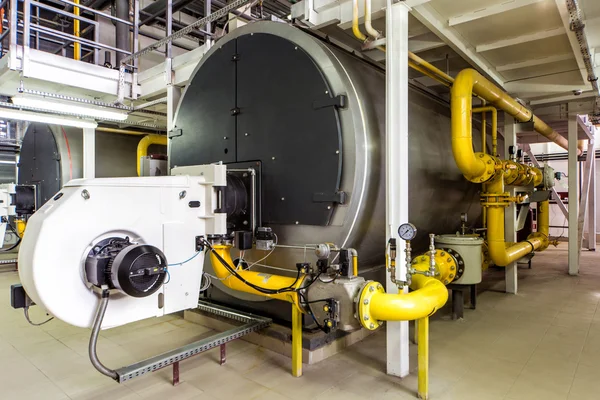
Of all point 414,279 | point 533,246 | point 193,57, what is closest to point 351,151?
point 414,279

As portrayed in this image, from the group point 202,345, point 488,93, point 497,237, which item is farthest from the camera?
point 497,237

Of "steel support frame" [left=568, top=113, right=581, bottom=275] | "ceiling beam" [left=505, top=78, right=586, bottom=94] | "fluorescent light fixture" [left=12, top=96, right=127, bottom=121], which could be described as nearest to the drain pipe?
"ceiling beam" [left=505, top=78, right=586, bottom=94]

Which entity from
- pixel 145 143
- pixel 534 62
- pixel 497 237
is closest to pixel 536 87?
pixel 534 62

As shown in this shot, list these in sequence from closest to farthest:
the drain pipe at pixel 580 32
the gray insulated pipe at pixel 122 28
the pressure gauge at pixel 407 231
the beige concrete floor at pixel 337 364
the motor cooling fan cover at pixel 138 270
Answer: the motor cooling fan cover at pixel 138 270 → the pressure gauge at pixel 407 231 → the beige concrete floor at pixel 337 364 → the drain pipe at pixel 580 32 → the gray insulated pipe at pixel 122 28

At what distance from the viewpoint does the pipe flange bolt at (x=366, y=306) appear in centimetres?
205

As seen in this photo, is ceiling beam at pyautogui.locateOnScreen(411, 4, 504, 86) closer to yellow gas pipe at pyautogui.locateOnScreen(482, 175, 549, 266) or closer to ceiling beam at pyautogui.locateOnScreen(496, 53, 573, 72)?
ceiling beam at pyautogui.locateOnScreen(496, 53, 573, 72)

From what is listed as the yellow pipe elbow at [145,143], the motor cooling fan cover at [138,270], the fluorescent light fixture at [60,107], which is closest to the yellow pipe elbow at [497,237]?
the motor cooling fan cover at [138,270]

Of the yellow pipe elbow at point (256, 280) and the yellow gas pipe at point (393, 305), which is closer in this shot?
the yellow gas pipe at point (393, 305)

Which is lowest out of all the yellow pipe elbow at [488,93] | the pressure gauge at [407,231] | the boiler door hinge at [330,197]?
the pressure gauge at [407,231]

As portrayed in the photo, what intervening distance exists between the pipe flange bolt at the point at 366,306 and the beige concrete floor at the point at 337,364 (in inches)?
16.9

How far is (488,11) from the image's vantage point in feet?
8.41

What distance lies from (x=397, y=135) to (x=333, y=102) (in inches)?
16.7

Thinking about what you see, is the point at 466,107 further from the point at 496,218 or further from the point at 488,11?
the point at 496,218

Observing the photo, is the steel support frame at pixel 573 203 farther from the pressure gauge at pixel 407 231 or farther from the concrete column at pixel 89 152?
the concrete column at pixel 89 152
